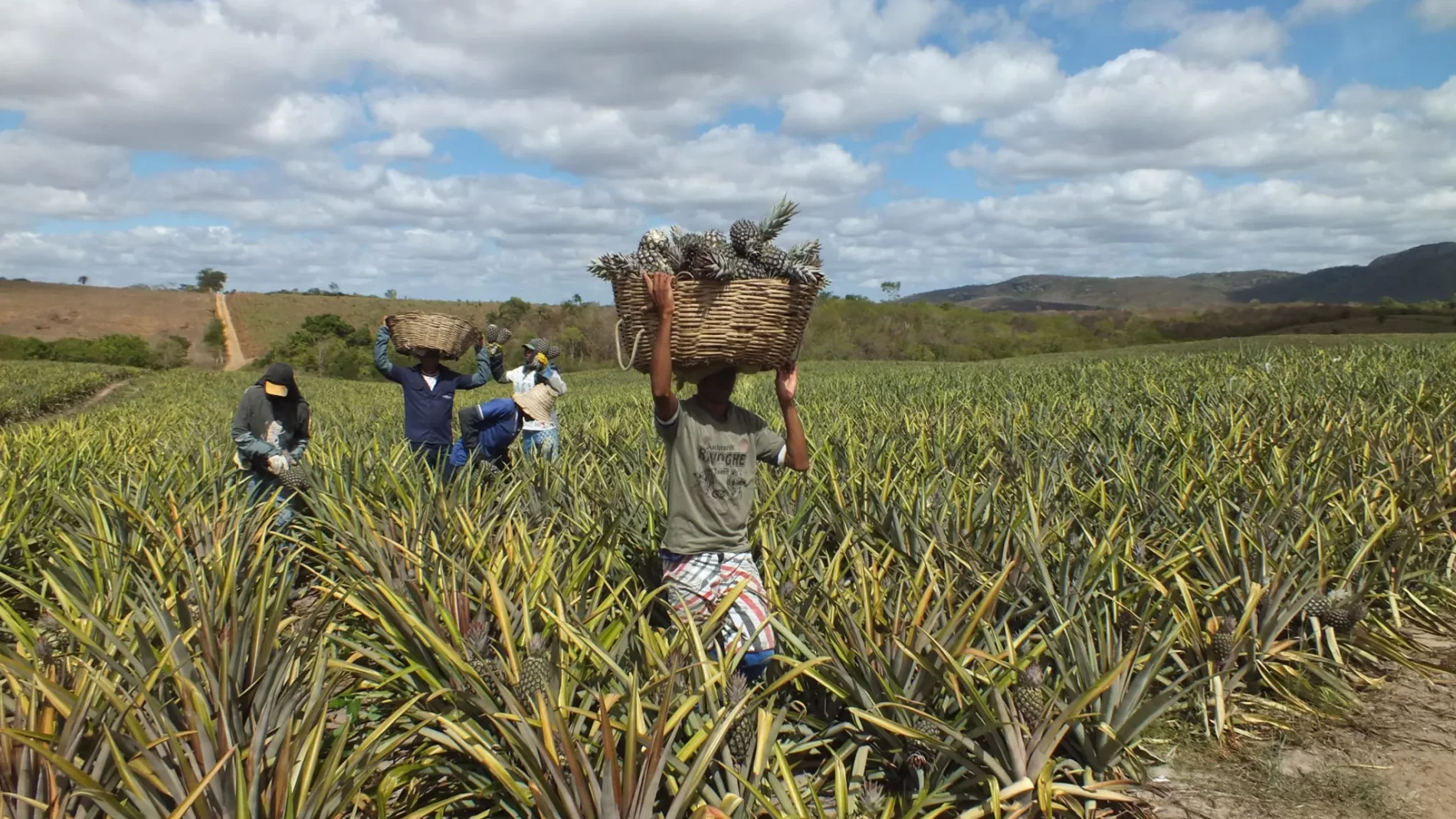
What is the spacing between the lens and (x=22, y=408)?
24.0m

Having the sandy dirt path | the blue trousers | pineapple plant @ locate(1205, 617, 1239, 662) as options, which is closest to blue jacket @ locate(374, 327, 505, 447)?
the blue trousers

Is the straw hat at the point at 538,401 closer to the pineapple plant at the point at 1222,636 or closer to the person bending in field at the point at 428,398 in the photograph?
the person bending in field at the point at 428,398

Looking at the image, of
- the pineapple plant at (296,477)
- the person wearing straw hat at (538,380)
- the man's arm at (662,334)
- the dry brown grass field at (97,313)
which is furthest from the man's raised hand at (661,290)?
the dry brown grass field at (97,313)

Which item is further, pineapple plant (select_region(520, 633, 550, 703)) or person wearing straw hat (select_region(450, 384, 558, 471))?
person wearing straw hat (select_region(450, 384, 558, 471))

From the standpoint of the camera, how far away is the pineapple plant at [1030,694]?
2.61 meters

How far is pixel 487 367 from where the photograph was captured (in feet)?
22.4

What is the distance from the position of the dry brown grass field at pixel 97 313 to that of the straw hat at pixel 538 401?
9126 centimetres

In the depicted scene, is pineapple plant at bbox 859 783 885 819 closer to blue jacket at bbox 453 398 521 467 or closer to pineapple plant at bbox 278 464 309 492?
pineapple plant at bbox 278 464 309 492

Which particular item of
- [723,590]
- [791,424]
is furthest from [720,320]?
[723,590]

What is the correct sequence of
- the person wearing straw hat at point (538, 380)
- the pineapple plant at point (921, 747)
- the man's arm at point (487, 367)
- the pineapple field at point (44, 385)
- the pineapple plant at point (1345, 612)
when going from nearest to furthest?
the pineapple plant at point (921, 747)
the pineapple plant at point (1345, 612)
the man's arm at point (487, 367)
the person wearing straw hat at point (538, 380)
the pineapple field at point (44, 385)

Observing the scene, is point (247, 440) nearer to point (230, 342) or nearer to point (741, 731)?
point (741, 731)

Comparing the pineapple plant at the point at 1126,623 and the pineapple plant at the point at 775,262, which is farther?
the pineapple plant at the point at 1126,623

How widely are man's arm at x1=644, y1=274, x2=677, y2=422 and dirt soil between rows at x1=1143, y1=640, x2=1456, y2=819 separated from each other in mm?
2002

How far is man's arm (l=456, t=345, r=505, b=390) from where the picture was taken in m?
6.66
